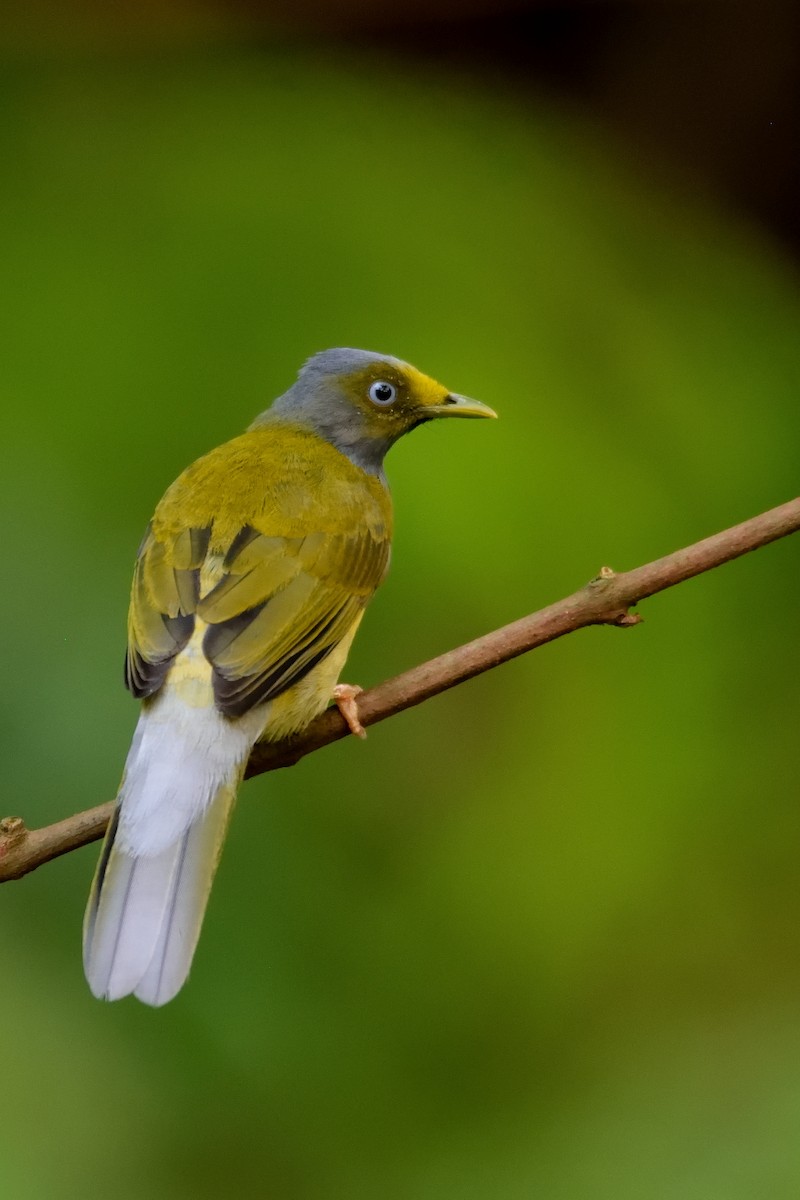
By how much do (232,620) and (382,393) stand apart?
79 cm

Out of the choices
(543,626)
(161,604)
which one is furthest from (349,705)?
(543,626)

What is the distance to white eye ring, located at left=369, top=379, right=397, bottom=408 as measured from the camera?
2.86m

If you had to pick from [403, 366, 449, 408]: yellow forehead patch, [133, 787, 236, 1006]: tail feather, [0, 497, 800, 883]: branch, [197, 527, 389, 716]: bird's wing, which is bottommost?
[133, 787, 236, 1006]: tail feather

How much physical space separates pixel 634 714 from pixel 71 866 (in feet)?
4.22

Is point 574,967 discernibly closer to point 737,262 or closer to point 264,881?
point 264,881

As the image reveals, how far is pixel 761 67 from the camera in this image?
3.74m

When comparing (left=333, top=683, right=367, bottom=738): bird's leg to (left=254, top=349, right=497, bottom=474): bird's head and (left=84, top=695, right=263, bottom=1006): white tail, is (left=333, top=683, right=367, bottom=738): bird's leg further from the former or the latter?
(left=254, top=349, right=497, bottom=474): bird's head

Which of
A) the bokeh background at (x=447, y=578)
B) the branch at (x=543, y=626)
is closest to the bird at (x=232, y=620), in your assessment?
the branch at (x=543, y=626)

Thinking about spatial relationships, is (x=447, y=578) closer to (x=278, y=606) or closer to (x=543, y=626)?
(x=278, y=606)

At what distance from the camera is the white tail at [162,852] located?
1.93m

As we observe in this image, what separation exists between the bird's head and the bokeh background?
326mm

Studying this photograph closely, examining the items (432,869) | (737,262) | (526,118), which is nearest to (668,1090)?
(432,869)

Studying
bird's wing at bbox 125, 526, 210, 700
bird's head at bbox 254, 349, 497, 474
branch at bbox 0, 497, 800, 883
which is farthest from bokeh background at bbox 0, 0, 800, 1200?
branch at bbox 0, 497, 800, 883

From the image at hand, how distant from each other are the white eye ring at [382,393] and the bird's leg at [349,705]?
657 millimetres
